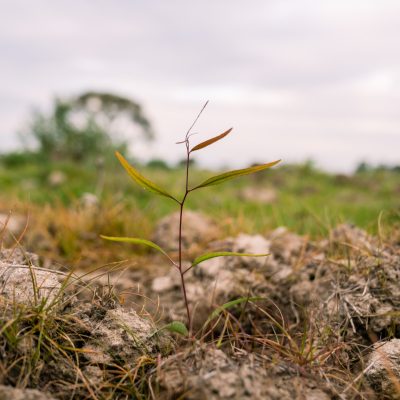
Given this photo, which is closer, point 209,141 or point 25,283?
point 209,141

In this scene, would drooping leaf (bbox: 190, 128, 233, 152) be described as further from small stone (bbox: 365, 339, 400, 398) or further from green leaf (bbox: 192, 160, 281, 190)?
small stone (bbox: 365, 339, 400, 398)

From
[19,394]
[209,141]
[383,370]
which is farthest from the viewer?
[383,370]

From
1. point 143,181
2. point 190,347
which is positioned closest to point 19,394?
point 190,347

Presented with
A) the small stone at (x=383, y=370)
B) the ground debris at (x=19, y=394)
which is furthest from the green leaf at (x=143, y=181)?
the small stone at (x=383, y=370)

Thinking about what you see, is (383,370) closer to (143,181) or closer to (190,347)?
(190,347)

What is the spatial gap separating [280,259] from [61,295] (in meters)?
1.42

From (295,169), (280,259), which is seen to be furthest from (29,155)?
(280,259)

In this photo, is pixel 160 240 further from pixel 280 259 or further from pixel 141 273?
pixel 280 259

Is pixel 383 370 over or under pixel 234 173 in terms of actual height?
under

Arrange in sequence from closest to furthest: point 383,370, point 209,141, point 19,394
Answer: point 19,394 → point 209,141 → point 383,370

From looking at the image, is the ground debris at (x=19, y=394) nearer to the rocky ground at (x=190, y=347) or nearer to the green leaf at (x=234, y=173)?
the rocky ground at (x=190, y=347)

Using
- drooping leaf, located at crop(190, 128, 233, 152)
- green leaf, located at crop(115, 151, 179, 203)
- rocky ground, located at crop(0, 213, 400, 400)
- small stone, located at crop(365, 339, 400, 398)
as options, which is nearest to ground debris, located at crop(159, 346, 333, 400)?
rocky ground, located at crop(0, 213, 400, 400)

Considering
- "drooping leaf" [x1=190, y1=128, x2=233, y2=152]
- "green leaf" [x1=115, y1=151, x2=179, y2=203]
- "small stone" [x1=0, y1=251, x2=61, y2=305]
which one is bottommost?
"small stone" [x1=0, y1=251, x2=61, y2=305]

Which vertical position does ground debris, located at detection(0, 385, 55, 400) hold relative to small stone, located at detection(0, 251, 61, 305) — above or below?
below
